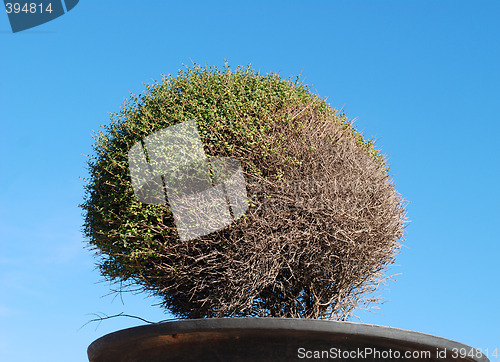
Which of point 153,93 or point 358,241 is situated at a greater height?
point 153,93

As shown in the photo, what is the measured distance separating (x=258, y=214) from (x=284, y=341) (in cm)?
147

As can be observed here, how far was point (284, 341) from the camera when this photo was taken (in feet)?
18.4

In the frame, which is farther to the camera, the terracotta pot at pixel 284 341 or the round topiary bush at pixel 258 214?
the round topiary bush at pixel 258 214

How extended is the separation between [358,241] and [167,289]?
2.49 metres

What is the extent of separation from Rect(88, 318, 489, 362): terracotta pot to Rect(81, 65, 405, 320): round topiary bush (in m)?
0.72

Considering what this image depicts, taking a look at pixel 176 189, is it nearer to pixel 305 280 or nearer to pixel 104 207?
pixel 104 207

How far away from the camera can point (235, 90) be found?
6.86 m

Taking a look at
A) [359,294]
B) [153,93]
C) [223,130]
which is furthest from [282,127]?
[359,294]

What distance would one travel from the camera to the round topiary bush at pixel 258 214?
6.22 m

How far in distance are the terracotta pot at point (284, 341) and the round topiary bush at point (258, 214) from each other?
72cm

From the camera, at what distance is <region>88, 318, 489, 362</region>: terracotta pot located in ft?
18.2

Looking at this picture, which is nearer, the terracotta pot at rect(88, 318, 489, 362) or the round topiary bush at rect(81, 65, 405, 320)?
the terracotta pot at rect(88, 318, 489, 362)

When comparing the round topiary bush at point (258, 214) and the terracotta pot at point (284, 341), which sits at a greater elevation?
the round topiary bush at point (258, 214)

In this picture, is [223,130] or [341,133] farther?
[341,133]
